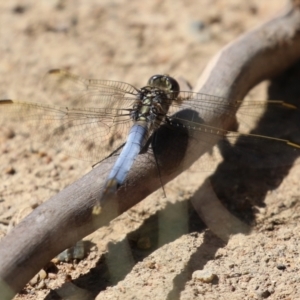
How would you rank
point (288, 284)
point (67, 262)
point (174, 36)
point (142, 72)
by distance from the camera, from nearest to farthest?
point (288, 284) → point (67, 262) → point (142, 72) → point (174, 36)

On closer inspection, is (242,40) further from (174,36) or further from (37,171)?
(37,171)

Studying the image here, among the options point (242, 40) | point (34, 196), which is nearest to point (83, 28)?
point (242, 40)

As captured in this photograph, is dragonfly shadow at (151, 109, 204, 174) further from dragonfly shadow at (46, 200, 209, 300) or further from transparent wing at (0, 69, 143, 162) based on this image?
dragonfly shadow at (46, 200, 209, 300)

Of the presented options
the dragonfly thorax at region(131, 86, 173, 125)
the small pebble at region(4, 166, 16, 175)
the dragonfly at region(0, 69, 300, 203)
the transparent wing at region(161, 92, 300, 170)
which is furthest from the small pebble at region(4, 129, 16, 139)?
the transparent wing at region(161, 92, 300, 170)

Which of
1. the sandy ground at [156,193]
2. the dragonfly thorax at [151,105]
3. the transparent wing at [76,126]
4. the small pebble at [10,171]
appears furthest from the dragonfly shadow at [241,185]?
the small pebble at [10,171]

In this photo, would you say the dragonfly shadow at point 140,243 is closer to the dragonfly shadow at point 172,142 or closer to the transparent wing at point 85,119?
the dragonfly shadow at point 172,142

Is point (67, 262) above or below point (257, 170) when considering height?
below
